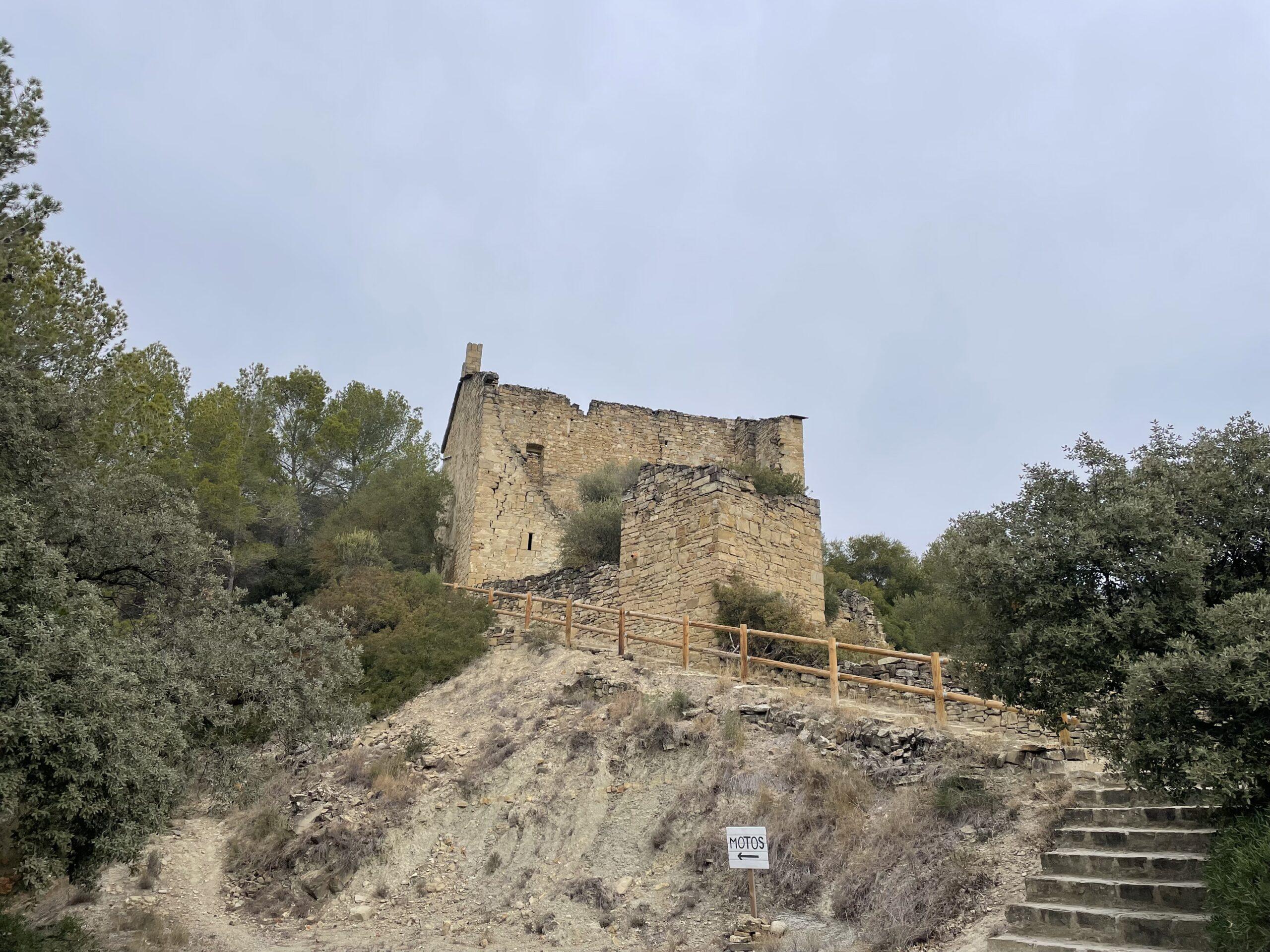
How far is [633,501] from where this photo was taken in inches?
677

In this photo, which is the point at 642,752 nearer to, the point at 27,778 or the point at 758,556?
the point at 758,556

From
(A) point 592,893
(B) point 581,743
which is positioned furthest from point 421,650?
(A) point 592,893

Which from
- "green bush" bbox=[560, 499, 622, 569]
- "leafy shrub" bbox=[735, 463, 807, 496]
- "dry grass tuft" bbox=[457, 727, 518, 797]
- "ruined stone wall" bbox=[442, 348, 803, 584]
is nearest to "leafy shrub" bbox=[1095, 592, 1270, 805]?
"dry grass tuft" bbox=[457, 727, 518, 797]

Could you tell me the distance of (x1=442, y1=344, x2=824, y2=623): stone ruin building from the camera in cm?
1545

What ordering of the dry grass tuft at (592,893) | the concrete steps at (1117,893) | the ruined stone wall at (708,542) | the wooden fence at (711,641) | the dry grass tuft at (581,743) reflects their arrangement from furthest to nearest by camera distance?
the ruined stone wall at (708,542)
the dry grass tuft at (581,743)
the wooden fence at (711,641)
the dry grass tuft at (592,893)
the concrete steps at (1117,893)

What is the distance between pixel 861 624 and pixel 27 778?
14.5 meters

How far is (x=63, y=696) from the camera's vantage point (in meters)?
6.59

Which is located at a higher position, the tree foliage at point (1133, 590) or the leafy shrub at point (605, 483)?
the leafy shrub at point (605, 483)

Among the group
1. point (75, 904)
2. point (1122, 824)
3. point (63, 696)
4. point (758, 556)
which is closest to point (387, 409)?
point (758, 556)

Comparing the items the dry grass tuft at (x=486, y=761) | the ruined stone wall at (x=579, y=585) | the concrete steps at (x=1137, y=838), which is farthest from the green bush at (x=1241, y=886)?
the ruined stone wall at (x=579, y=585)

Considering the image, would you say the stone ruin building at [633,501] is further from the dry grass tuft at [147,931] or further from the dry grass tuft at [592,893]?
the dry grass tuft at [147,931]

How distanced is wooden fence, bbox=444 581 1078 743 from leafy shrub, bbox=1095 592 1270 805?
1.85 meters

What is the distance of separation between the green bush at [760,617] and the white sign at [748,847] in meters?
5.68

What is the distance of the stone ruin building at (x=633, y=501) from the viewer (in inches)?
608
